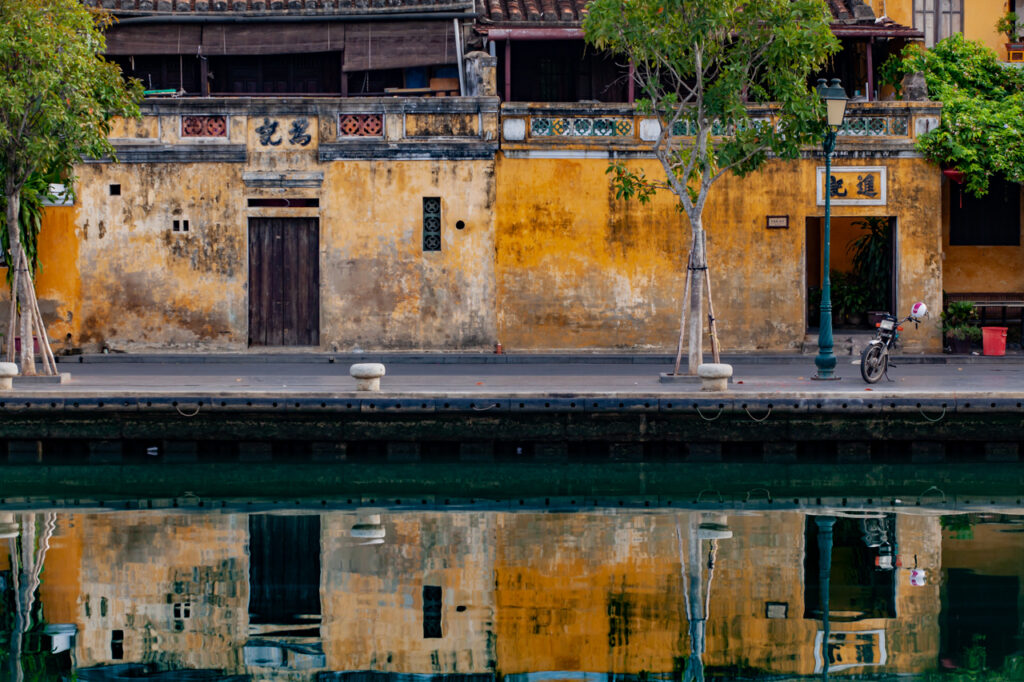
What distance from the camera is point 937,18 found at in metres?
26.0

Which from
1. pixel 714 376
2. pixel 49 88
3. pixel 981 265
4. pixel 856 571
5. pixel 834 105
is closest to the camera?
pixel 856 571

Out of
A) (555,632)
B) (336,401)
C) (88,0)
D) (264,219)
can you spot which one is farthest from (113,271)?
(555,632)

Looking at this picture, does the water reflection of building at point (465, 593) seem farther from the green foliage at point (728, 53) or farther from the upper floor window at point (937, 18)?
the upper floor window at point (937, 18)

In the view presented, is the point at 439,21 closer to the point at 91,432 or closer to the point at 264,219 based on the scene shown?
the point at 264,219

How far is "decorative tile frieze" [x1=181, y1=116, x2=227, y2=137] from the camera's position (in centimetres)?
2372

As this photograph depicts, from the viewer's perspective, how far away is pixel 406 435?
1773 centimetres

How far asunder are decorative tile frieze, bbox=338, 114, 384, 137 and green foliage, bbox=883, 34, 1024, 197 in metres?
8.88

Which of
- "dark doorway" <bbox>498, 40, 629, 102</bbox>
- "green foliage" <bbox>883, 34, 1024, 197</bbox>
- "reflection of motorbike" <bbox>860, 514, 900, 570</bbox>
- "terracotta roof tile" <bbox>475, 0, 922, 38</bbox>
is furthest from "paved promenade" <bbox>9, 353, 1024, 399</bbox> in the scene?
"terracotta roof tile" <bbox>475, 0, 922, 38</bbox>

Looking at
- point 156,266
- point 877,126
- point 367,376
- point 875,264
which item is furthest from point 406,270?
point 877,126

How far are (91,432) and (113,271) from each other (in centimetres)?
654

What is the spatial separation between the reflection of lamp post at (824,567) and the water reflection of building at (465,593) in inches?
3.6

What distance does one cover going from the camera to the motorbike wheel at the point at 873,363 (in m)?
19.2

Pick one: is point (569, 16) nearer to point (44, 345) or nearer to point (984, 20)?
point (984, 20)

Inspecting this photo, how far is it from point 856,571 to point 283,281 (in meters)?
14.1
